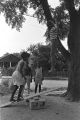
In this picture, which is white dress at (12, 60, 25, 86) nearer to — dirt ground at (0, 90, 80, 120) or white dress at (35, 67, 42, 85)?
dirt ground at (0, 90, 80, 120)

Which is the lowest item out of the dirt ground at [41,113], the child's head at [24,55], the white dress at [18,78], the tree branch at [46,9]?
the dirt ground at [41,113]

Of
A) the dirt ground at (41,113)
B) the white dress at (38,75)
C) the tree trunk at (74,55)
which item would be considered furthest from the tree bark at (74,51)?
the white dress at (38,75)

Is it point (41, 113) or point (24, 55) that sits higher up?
point (24, 55)

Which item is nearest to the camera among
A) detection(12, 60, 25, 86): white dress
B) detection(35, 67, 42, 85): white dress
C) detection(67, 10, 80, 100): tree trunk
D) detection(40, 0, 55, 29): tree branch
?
detection(12, 60, 25, 86): white dress

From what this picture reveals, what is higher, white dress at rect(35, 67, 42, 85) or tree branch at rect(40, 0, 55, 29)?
tree branch at rect(40, 0, 55, 29)

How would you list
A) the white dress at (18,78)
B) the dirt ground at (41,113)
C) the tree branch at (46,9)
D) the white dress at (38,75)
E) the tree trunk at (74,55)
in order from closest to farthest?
the dirt ground at (41,113) < the white dress at (18,78) < the tree trunk at (74,55) < the tree branch at (46,9) < the white dress at (38,75)

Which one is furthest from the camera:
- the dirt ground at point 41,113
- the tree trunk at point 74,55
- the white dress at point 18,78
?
the tree trunk at point 74,55

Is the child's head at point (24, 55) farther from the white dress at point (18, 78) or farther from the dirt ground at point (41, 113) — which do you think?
the dirt ground at point (41, 113)

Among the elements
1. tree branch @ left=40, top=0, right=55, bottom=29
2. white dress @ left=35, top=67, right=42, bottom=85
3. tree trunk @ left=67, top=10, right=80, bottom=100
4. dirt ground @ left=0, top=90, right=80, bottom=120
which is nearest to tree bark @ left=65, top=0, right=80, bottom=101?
tree trunk @ left=67, top=10, right=80, bottom=100

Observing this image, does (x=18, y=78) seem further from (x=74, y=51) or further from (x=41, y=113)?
(x=74, y=51)

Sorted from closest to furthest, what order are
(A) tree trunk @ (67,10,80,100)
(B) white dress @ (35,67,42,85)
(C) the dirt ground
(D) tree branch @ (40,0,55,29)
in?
(C) the dirt ground < (A) tree trunk @ (67,10,80,100) < (D) tree branch @ (40,0,55,29) < (B) white dress @ (35,67,42,85)

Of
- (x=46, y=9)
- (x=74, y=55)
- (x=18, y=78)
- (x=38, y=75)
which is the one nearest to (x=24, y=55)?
(x=18, y=78)

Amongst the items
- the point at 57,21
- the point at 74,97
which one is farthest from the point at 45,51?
the point at 74,97

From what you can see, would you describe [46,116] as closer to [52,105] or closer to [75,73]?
[52,105]
